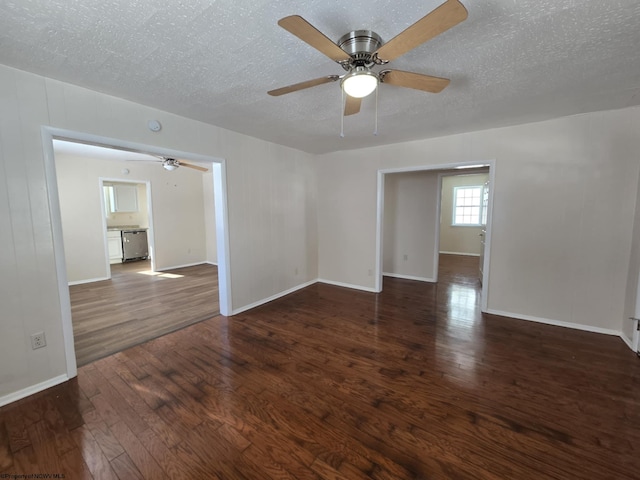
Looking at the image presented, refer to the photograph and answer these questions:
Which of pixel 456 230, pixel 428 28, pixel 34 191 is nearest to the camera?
pixel 428 28

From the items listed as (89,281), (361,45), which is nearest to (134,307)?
(89,281)

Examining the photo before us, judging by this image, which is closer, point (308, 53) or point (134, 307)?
point (308, 53)

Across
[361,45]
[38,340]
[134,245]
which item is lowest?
[38,340]

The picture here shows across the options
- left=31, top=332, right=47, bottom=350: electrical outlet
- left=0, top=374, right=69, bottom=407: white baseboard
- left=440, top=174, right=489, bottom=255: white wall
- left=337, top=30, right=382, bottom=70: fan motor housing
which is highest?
left=337, top=30, right=382, bottom=70: fan motor housing

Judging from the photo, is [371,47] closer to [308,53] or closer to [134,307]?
[308,53]

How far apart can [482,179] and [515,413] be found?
7199 millimetres

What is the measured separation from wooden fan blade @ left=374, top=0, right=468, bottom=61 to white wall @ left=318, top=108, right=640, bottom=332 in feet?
8.49

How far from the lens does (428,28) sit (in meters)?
1.16

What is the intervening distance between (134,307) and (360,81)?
4.14 metres

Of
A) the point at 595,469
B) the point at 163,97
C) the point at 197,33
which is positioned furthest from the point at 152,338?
the point at 595,469

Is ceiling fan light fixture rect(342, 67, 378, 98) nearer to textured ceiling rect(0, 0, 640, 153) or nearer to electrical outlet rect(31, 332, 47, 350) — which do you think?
textured ceiling rect(0, 0, 640, 153)

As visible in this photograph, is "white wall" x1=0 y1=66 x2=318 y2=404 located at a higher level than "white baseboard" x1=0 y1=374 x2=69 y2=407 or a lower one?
higher

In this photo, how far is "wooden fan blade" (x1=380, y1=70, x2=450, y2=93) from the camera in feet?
5.14

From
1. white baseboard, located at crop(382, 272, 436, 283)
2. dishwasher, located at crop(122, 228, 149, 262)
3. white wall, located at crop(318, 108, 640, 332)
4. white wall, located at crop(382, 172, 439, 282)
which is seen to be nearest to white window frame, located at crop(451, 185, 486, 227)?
white wall, located at crop(382, 172, 439, 282)
